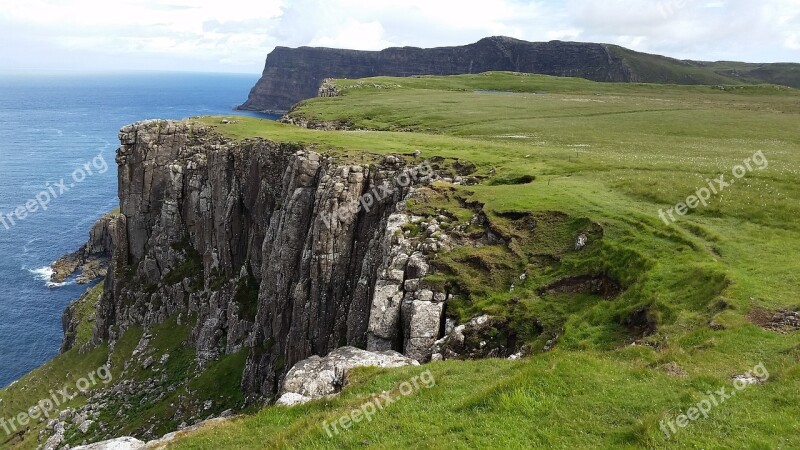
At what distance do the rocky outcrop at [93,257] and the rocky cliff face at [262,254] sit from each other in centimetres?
3823

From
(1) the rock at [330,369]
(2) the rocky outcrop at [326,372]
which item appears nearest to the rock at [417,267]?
(2) the rocky outcrop at [326,372]

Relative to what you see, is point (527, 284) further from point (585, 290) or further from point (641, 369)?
point (641, 369)

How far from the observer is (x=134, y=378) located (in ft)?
→ 210

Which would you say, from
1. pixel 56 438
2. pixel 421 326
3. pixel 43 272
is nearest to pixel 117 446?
pixel 421 326

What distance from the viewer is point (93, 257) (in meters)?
119

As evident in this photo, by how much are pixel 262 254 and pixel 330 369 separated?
3940cm

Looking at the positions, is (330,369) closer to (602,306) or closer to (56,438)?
(602,306)

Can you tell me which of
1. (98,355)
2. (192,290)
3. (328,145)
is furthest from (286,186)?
(98,355)

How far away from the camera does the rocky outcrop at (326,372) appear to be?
931 inches

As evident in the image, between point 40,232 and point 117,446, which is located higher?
point 117,446

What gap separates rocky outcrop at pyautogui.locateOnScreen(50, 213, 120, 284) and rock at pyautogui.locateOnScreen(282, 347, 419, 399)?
104834mm

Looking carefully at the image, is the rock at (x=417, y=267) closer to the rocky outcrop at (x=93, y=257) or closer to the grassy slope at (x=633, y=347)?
the grassy slope at (x=633, y=347)

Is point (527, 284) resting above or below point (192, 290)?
above

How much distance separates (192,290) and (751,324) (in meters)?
68.6
